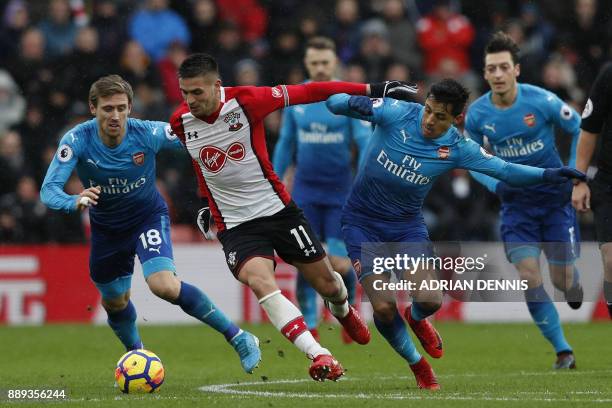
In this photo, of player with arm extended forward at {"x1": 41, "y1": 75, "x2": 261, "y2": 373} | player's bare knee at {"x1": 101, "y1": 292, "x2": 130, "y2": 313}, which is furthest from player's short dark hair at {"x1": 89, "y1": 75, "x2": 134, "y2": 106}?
player's bare knee at {"x1": 101, "y1": 292, "x2": 130, "y2": 313}

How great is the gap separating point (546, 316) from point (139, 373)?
171 inches

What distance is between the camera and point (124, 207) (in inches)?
415

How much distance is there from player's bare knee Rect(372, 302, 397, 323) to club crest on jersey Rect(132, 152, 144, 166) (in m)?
2.34

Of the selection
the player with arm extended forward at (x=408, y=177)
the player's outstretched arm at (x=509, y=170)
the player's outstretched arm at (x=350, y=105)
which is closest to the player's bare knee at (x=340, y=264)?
the player with arm extended forward at (x=408, y=177)

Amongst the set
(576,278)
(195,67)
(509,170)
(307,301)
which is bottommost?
(307,301)

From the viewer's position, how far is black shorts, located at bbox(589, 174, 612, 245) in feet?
33.7

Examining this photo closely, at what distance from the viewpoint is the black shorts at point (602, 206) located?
10.3 m

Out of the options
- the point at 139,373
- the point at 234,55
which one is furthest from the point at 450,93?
the point at 234,55

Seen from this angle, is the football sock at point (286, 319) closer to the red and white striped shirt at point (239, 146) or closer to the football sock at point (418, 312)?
the red and white striped shirt at point (239, 146)

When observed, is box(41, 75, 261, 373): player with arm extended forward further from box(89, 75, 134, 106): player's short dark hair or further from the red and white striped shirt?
the red and white striped shirt

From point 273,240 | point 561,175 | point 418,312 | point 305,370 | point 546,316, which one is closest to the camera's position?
point 561,175

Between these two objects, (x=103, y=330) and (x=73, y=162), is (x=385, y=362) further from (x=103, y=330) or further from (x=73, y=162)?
(x=103, y=330)

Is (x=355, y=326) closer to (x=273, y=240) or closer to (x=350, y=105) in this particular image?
(x=273, y=240)

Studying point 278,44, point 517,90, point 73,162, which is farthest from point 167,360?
point 278,44
